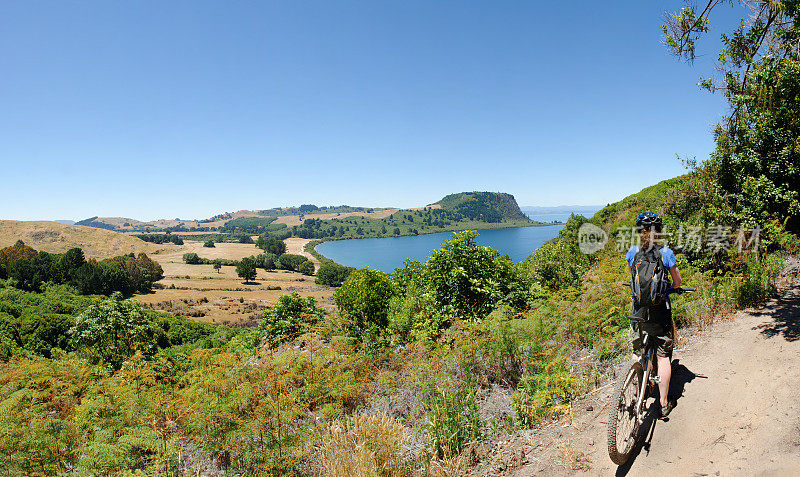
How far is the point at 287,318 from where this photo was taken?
15.8m

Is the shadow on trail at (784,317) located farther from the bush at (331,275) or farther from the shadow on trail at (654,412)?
the bush at (331,275)

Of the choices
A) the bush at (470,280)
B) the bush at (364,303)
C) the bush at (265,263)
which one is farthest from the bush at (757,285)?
the bush at (265,263)

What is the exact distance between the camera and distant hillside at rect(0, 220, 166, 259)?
421 ft

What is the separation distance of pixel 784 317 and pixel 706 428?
3.82 meters

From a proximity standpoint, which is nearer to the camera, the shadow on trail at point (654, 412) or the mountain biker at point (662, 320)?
the shadow on trail at point (654, 412)

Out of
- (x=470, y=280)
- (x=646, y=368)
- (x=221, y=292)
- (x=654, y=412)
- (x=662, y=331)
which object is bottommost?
(x=221, y=292)

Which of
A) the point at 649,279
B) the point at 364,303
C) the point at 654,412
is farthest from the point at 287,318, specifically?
the point at 649,279

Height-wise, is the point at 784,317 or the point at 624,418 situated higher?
the point at 784,317

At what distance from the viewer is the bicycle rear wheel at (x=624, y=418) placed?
307 centimetres

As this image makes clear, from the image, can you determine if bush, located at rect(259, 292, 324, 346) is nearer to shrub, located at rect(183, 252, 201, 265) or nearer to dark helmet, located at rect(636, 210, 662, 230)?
dark helmet, located at rect(636, 210, 662, 230)

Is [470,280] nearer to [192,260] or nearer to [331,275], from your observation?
[331,275]

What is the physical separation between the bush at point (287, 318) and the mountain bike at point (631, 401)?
12.8 meters

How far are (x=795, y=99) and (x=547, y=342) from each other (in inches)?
301

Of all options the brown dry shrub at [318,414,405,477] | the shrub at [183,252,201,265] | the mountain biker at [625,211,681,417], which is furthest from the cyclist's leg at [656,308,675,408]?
the shrub at [183,252,201,265]
